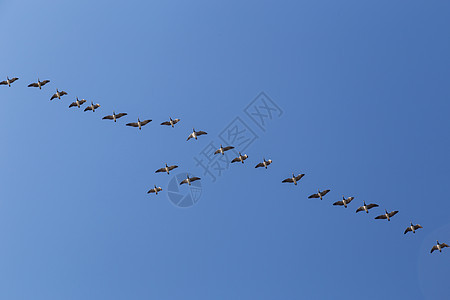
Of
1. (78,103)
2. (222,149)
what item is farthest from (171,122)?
(78,103)

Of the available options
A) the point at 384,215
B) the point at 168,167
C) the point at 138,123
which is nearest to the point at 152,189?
the point at 168,167

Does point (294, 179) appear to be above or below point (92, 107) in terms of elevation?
below

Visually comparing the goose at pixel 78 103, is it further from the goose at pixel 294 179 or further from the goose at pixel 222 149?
the goose at pixel 294 179

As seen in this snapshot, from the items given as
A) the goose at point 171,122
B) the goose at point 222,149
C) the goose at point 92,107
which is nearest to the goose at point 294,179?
the goose at point 222,149

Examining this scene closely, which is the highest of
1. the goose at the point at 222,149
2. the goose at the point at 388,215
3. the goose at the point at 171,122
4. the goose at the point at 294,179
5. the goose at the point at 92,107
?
the goose at the point at 92,107

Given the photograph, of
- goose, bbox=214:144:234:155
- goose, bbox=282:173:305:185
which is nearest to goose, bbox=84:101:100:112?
goose, bbox=214:144:234:155

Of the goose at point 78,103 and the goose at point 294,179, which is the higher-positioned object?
the goose at point 78,103

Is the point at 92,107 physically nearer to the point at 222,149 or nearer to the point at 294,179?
the point at 222,149

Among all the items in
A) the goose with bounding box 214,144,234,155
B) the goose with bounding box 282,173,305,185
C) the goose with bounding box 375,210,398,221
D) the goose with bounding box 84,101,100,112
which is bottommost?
the goose with bounding box 375,210,398,221

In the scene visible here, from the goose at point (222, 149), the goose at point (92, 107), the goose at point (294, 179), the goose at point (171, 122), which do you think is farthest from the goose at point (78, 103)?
the goose at point (294, 179)

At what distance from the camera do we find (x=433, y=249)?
12162 cm

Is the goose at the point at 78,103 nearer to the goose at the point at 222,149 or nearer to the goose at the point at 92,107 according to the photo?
the goose at the point at 92,107

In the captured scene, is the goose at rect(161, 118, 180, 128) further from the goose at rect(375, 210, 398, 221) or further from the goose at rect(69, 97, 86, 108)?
the goose at rect(375, 210, 398, 221)

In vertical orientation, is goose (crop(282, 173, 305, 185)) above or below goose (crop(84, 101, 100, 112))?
below
